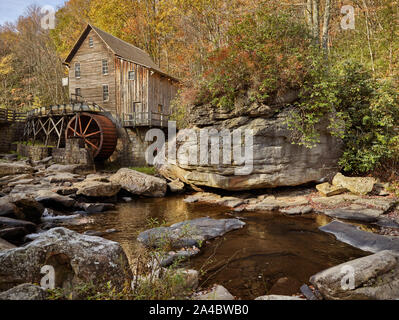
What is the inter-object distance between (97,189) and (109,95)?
1267 centimetres

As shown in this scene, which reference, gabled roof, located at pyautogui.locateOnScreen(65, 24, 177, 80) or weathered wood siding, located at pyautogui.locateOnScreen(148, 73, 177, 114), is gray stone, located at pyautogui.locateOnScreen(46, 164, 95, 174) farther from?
gabled roof, located at pyautogui.locateOnScreen(65, 24, 177, 80)

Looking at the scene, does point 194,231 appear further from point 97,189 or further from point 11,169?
point 11,169

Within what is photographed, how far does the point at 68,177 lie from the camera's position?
1203 cm

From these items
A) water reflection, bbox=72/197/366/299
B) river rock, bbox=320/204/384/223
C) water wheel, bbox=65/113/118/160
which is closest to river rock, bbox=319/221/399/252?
water reflection, bbox=72/197/366/299

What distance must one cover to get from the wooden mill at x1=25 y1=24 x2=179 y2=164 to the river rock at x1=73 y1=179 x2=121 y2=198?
7.86 m

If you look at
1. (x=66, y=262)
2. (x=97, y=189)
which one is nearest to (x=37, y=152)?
(x=97, y=189)

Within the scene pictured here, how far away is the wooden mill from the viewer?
59.7 ft

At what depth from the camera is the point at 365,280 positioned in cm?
298

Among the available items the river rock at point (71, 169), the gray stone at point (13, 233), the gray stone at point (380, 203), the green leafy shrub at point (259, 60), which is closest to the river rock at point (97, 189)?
the gray stone at point (13, 233)

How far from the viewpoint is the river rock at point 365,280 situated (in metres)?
2.87

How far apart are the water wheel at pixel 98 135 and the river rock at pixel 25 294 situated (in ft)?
51.0

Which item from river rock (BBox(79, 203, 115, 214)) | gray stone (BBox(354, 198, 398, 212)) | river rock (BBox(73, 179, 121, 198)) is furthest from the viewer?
river rock (BBox(73, 179, 121, 198))

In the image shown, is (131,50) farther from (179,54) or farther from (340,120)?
(340,120)
